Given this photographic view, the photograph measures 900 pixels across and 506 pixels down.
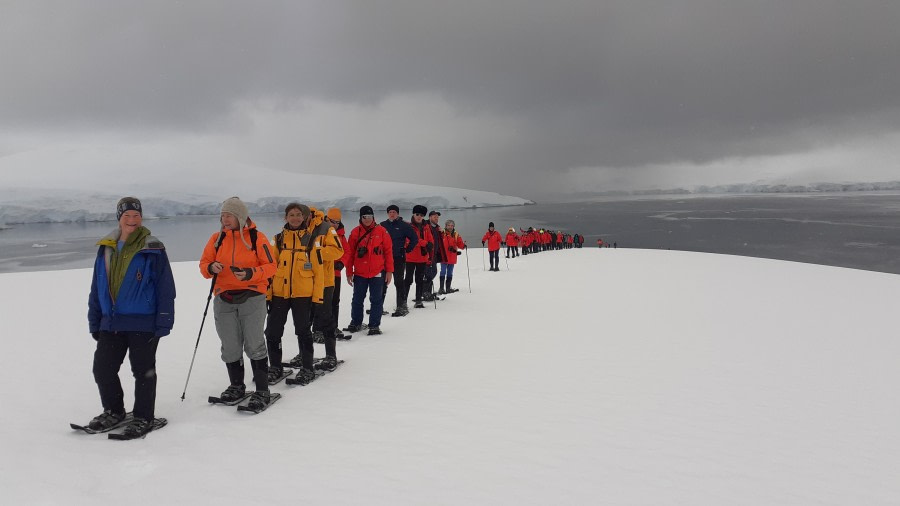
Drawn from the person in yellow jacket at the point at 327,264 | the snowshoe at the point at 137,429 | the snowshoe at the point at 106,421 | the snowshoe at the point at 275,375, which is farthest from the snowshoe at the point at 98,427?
the person in yellow jacket at the point at 327,264

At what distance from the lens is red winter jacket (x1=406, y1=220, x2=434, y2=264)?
29.7ft

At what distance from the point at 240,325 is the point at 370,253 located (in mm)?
2694

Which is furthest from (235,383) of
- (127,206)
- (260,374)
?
(127,206)

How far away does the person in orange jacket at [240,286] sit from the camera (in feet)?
13.5

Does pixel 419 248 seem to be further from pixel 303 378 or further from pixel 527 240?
pixel 527 240

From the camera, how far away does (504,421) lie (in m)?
4.04

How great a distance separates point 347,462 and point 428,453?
1.90 feet

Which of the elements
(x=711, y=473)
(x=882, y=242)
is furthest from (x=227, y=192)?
(x=711, y=473)

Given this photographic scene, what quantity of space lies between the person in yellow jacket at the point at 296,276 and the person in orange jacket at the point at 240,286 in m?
0.52

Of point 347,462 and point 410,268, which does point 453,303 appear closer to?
point 410,268

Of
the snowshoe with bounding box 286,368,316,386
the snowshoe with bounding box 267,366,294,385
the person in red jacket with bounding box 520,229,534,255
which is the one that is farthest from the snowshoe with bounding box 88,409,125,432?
the person in red jacket with bounding box 520,229,534,255

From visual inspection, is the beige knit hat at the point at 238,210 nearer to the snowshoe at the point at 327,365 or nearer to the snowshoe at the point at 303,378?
the snowshoe at the point at 303,378

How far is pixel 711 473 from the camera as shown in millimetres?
3275

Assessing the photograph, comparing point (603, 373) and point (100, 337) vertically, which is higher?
point (100, 337)
